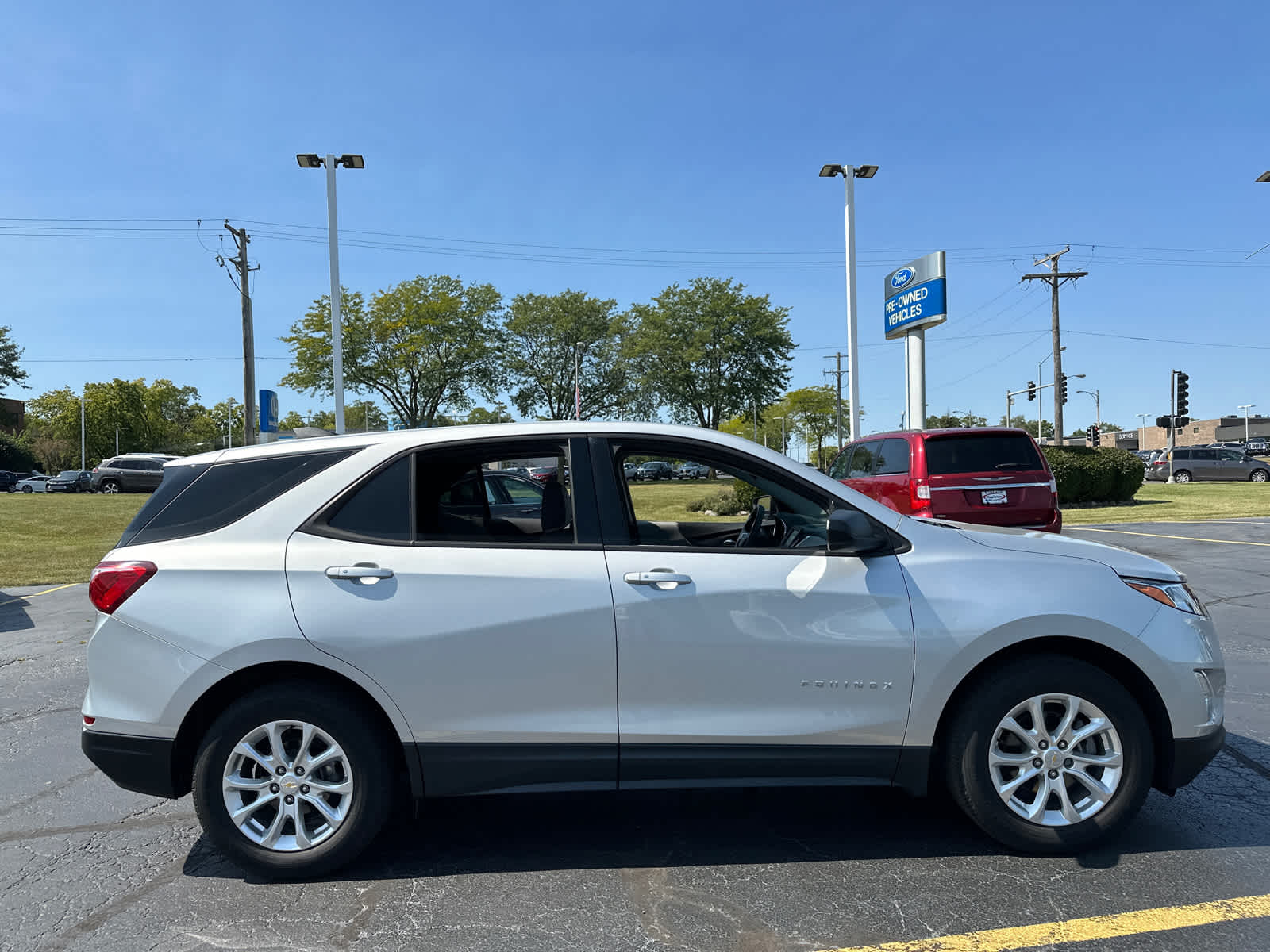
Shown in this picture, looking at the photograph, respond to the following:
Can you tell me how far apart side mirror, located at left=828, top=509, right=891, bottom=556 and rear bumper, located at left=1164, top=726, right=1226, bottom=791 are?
1.37 meters

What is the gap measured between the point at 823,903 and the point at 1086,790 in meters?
1.17

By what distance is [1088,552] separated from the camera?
3443 millimetres

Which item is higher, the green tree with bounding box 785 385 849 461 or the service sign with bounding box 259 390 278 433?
the green tree with bounding box 785 385 849 461

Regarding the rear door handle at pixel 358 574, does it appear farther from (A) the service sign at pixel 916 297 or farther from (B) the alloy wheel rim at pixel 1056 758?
(A) the service sign at pixel 916 297

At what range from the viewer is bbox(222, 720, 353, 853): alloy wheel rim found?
10.3 ft

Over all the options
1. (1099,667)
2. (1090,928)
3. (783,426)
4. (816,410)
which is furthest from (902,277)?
(783,426)

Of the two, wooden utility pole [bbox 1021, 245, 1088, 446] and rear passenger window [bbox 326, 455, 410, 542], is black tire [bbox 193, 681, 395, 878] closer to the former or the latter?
rear passenger window [bbox 326, 455, 410, 542]

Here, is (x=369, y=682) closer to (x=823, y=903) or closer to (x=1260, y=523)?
(x=823, y=903)

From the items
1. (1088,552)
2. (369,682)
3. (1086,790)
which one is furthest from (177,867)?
(1088,552)

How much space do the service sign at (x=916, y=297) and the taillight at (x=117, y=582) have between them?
18210mm

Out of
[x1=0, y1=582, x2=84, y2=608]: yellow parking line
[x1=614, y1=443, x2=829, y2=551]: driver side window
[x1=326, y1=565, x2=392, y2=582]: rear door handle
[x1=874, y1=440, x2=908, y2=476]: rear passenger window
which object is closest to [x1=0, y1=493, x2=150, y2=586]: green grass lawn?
[x1=0, y1=582, x2=84, y2=608]: yellow parking line

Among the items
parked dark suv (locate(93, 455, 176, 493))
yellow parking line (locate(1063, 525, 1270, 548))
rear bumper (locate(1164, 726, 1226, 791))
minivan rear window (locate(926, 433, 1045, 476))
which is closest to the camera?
rear bumper (locate(1164, 726, 1226, 791))

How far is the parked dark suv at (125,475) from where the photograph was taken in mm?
38125

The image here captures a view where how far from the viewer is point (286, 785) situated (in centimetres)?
314
